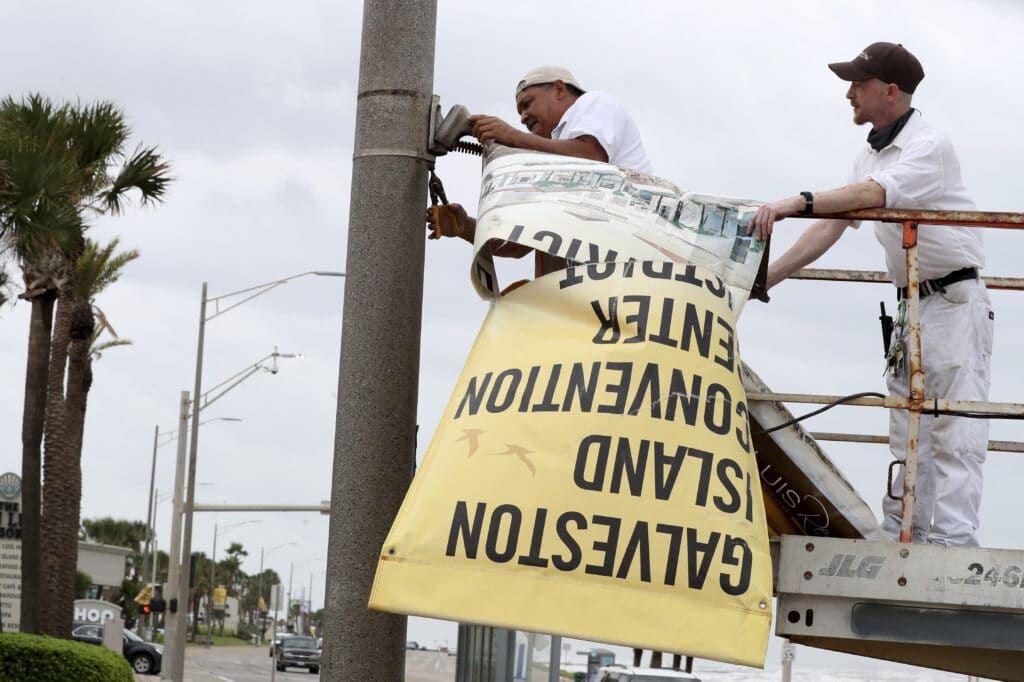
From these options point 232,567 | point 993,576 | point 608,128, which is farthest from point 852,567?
point 232,567

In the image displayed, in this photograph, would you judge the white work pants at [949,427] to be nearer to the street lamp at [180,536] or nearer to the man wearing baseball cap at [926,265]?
the man wearing baseball cap at [926,265]

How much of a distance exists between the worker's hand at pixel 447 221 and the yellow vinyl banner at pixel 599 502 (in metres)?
1.18

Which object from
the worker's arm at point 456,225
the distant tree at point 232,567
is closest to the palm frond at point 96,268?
the worker's arm at point 456,225

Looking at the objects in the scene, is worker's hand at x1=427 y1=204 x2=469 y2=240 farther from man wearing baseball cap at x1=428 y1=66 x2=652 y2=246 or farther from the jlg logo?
the jlg logo

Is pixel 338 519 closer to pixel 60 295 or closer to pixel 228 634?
pixel 60 295

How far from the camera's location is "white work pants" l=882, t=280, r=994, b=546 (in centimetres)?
462

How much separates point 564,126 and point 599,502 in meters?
1.66

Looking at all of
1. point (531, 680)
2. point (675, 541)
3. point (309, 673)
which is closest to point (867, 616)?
point (675, 541)

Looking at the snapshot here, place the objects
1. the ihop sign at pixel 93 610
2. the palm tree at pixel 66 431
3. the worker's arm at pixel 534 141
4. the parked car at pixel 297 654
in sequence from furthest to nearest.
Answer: the ihop sign at pixel 93 610 → the parked car at pixel 297 654 → the palm tree at pixel 66 431 → the worker's arm at pixel 534 141

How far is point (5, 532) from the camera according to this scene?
26.0 meters

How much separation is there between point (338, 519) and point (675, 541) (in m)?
1.34

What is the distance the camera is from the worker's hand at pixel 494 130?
4672 millimetres

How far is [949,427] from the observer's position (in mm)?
4645

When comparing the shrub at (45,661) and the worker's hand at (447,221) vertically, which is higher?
the worker's hand at (447,221)
